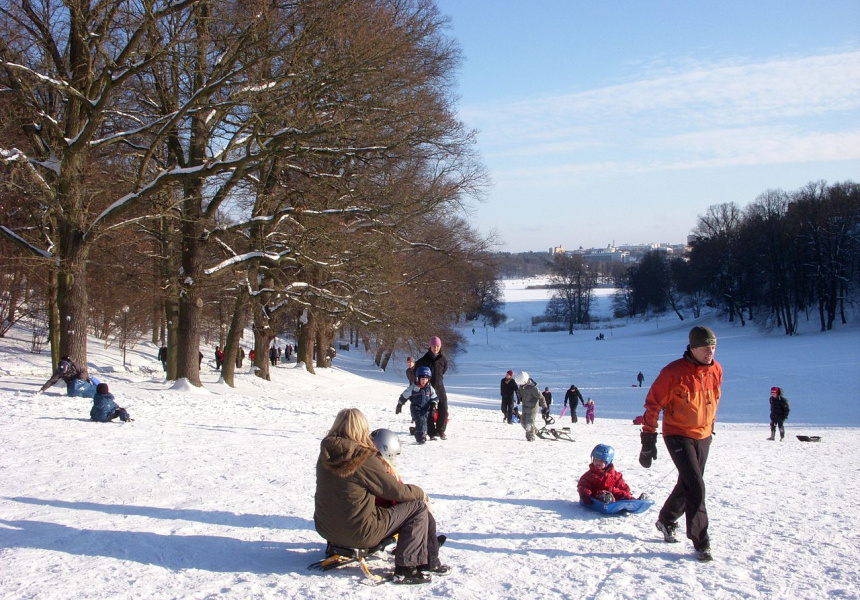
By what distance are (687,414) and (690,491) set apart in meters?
0.62

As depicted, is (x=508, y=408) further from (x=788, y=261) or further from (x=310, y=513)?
(x=788, y=261)

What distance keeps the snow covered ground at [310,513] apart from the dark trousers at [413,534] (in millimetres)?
213

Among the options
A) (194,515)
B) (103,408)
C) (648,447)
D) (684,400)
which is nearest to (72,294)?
(103,408)

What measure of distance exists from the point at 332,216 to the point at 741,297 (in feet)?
233

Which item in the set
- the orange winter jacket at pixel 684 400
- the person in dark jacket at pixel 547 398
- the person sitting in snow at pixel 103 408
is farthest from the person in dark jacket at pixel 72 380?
the orange winter jacket at pixel 684 400

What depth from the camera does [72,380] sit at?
15.0 m

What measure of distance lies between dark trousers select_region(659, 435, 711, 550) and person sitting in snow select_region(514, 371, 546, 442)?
26.7 ft

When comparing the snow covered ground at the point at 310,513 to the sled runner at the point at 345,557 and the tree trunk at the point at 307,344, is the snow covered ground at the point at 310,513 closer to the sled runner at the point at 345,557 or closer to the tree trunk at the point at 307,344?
the sled runner at the point at 345,557

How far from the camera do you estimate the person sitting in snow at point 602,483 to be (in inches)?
283

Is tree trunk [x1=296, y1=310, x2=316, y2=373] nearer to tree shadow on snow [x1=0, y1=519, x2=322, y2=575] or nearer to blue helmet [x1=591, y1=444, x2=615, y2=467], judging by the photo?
blue helmet [x1=591, y1=444, x2=615, y2=467]

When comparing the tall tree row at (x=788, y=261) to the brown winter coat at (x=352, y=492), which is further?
the tall tree row at (x=788, y=261)

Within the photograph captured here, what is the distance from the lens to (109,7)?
14.6 meters

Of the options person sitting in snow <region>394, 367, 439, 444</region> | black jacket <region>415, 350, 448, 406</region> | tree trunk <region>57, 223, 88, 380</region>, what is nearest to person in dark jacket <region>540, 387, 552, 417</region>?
black jacket <region>415, 350, 448, 406</region>

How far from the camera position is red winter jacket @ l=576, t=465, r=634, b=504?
283 inches
